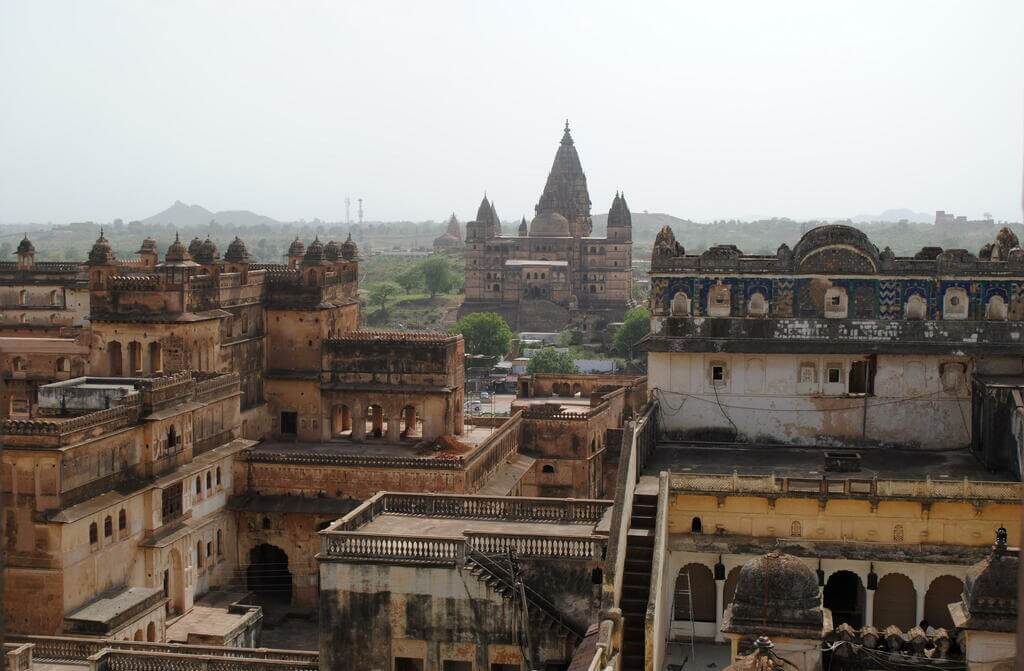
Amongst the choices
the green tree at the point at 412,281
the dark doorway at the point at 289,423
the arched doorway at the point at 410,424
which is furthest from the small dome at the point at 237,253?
the green tree at the point at 412,281

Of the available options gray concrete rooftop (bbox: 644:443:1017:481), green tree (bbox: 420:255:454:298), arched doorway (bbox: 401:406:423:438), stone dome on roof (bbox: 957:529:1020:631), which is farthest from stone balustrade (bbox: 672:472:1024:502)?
green tree (bbox: 420:255:454:298)

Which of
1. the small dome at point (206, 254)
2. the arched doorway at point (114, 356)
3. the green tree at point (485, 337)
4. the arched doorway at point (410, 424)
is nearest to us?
the arched doorway at point (114, 356)

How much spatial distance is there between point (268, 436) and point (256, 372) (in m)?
2.62

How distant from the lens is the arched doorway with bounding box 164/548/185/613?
36000 millimetres

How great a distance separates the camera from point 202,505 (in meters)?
38.7

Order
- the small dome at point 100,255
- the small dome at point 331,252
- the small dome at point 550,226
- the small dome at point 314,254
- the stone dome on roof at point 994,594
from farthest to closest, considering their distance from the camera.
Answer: the small dome at point 550,226 < the small dome at point 331,252 < the small dome at point 314,254 < the small dome at point 100,255 < the stone dome on roof at point 994,594

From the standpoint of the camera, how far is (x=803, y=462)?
29.9 metres

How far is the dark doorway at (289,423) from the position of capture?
4709 cm

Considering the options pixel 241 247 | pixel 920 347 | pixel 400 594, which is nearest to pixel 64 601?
pixel 400 594

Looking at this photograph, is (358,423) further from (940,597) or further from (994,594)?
(994,594)

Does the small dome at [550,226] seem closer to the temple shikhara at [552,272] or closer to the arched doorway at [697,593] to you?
the temple shikhara at [552,272]

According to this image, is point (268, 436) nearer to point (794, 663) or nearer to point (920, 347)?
point (920, 347)

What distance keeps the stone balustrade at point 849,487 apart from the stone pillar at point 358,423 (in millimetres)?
21360

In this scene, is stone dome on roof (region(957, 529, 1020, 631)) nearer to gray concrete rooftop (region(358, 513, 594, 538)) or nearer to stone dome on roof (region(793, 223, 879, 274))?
gray concrete rooftop (region(358, 513, 594, 538))
